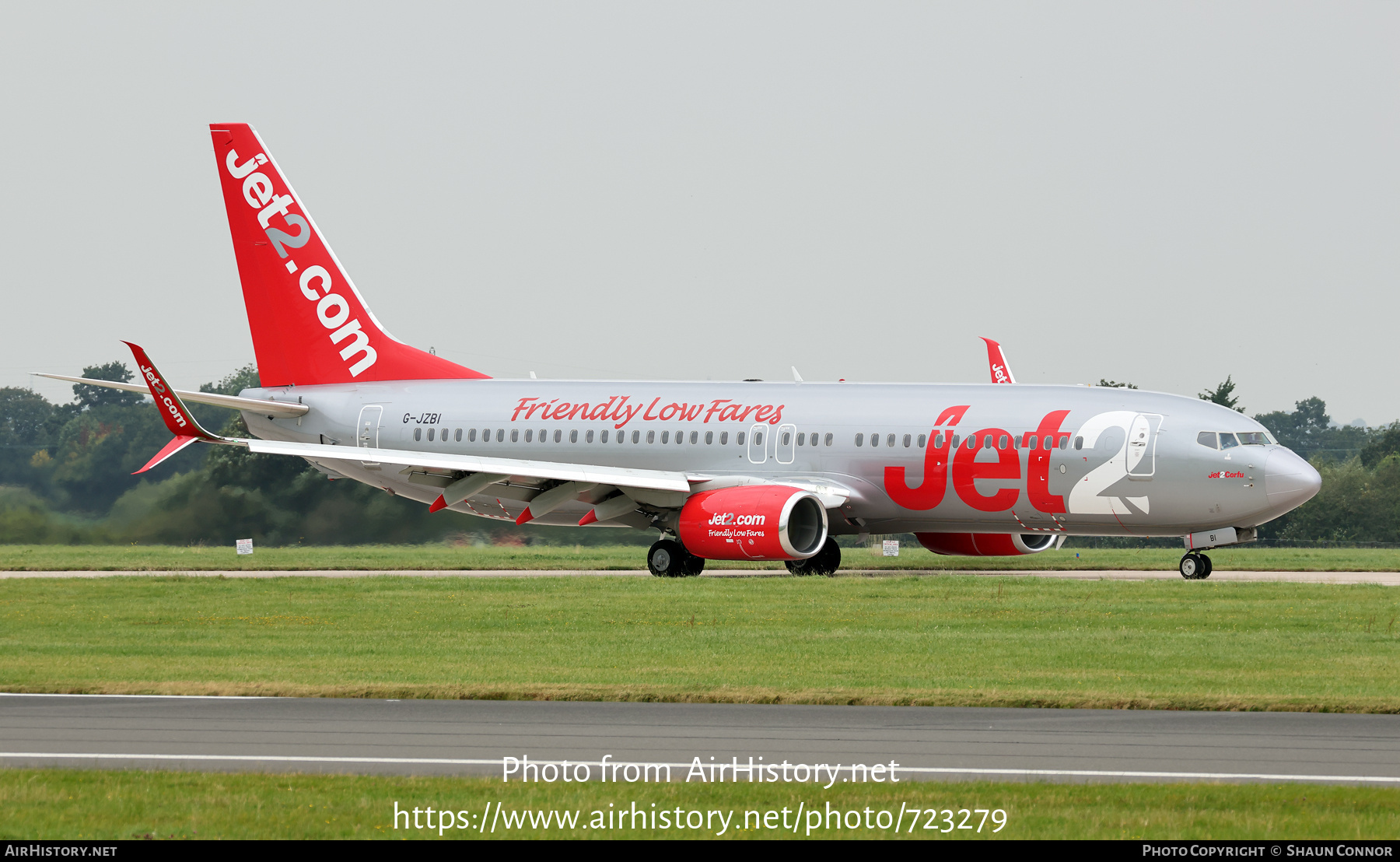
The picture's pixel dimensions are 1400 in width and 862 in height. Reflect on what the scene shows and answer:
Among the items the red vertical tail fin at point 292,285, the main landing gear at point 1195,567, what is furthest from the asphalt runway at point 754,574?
the red vertical tail fin at point 292,285

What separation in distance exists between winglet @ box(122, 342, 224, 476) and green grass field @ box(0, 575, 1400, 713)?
111 inches

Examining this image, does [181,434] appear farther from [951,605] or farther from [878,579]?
[951,605]

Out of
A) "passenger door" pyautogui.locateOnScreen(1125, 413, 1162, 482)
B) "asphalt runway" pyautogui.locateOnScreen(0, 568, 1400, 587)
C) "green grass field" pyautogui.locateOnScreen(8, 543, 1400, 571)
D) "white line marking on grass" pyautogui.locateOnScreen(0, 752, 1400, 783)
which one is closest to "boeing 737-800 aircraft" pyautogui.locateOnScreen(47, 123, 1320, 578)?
"passenger door" pyautogui.locateOnScreen(1125, 413, 1162, 482)

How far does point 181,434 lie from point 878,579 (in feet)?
45.4

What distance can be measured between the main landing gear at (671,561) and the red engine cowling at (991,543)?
5.16 meters

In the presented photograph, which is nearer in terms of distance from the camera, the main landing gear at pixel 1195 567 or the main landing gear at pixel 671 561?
the main landing gear at pixel 1195 567

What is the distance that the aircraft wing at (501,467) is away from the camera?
36.1 metres

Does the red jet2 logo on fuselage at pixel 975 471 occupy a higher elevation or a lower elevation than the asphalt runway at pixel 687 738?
higher

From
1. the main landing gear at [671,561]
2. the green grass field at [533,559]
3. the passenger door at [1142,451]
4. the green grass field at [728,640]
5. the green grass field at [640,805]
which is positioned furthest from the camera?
the green grass field at [533,559]

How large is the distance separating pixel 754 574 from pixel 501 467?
18.9 feet

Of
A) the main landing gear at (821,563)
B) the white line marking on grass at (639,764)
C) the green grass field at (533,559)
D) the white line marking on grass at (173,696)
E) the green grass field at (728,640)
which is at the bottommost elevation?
the green grass field at (533,559)

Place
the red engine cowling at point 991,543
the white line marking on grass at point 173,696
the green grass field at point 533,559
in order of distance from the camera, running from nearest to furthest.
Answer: the white line marking on grass at point 173,696 → the red engine cowling at point 991,543 → the green grass field at point 533,559

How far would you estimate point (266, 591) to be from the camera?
3188 centimetres

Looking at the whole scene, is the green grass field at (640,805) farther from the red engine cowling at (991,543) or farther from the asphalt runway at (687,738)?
the red engine cowling at (991,543)
